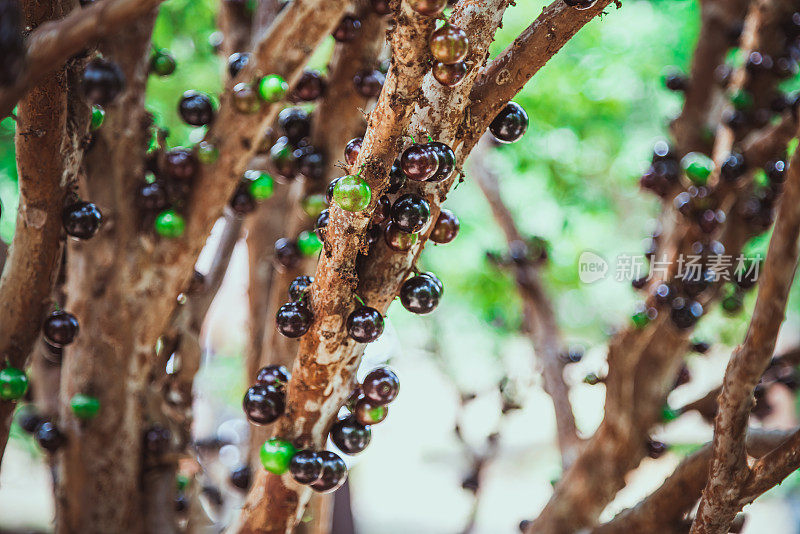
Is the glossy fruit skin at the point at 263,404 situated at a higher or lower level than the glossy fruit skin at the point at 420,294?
lower

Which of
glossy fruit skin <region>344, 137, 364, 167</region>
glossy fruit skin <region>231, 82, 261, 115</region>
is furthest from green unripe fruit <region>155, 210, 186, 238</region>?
glossy fruit skin <region>344, 137, 364, 167</region>

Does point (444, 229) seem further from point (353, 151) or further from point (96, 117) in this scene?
point (96, 117)

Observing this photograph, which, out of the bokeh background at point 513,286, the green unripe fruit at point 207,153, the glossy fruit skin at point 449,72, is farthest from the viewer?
the bokeh background at point 513,286

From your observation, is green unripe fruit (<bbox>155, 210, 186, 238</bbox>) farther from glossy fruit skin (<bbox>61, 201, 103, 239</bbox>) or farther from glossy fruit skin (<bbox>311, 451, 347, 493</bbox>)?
glossy fruit skin (<bbox>311, 451, 347, 493</bbox>)

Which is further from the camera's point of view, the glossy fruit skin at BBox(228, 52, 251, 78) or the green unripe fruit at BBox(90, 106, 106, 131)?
the glossy fruit skin at BBox(228, 52, 251, 78)

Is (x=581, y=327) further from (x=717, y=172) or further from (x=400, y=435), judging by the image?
(x=400, y=435)

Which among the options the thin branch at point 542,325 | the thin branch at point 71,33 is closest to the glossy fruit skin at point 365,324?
the thin branch at point 71,33

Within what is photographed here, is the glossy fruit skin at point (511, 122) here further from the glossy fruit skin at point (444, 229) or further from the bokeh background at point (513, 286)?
the bokeh background at point (513, 286)

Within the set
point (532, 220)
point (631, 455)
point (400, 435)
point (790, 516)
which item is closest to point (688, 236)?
point (631, 455)
